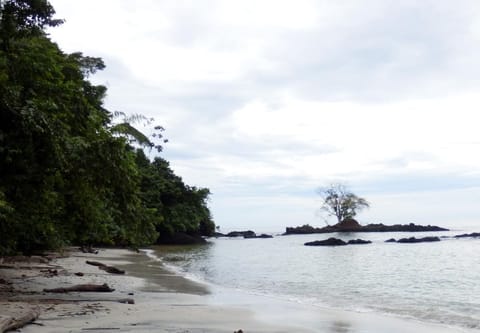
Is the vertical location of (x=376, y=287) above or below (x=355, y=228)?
below

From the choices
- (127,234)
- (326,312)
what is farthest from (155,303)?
(326,312)

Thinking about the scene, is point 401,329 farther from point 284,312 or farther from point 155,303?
point 155,303

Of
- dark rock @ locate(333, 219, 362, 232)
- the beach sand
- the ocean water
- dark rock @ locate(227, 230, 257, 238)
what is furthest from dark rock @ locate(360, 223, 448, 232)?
the beach sand

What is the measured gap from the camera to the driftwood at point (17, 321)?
703 centimetres

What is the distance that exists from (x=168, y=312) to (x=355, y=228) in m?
98.1

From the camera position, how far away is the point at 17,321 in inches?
295

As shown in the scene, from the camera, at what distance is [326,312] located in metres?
12.7

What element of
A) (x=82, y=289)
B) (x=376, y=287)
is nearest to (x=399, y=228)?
(x=376, y=287)

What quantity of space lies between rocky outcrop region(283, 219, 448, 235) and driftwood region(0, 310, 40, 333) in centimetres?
9856

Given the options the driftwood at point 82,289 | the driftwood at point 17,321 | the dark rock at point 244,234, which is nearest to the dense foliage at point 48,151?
the driftwood at point 82,289

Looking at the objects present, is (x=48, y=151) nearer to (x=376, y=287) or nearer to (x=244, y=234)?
(x=376, y=287)

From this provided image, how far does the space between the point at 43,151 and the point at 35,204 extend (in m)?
2.88

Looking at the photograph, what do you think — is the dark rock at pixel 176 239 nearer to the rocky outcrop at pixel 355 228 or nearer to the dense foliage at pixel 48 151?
the dense foliage at pixel 48 151

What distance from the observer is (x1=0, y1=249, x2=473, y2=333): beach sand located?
8.56 m
